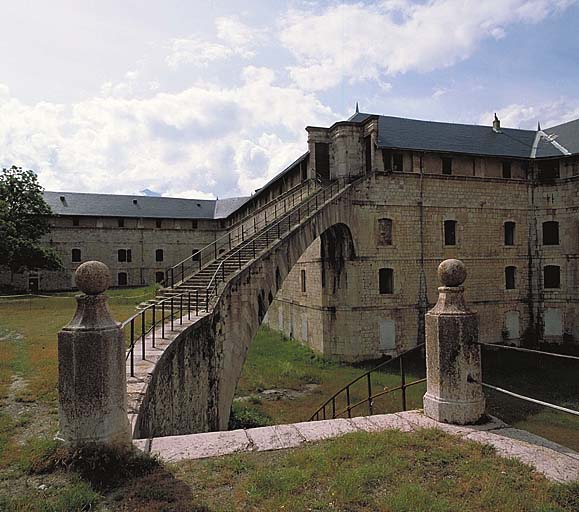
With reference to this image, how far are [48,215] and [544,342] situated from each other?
39046 millimetres

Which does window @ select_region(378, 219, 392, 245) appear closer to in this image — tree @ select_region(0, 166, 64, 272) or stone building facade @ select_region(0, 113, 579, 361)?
stone building facade @ select_region(0, 113, 579, 361)

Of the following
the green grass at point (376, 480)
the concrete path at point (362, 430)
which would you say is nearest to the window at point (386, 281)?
the concrete path at point (362, 430)

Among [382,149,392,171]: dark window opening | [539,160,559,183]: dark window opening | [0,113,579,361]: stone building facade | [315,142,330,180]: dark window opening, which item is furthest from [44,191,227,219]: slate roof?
[539,160,559,183]: dark window opening

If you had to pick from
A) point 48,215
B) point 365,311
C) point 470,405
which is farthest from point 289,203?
point 48,215

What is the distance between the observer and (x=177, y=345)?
8914 mm

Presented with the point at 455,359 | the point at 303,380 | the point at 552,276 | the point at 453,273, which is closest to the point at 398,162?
the point at 552,276

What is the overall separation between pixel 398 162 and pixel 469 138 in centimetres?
613

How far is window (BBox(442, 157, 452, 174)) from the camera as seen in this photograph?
22.8m

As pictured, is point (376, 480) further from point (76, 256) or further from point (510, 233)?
point (76, 256)

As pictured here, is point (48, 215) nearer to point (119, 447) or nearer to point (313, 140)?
point (313, 140)

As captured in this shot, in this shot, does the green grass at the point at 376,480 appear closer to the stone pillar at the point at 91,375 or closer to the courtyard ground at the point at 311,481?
the courtyard ground at the point at 311,481

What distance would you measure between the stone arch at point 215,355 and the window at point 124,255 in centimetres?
3116

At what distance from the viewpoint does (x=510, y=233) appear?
24.4 meters

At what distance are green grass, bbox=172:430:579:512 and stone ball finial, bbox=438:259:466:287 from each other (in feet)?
5.62
